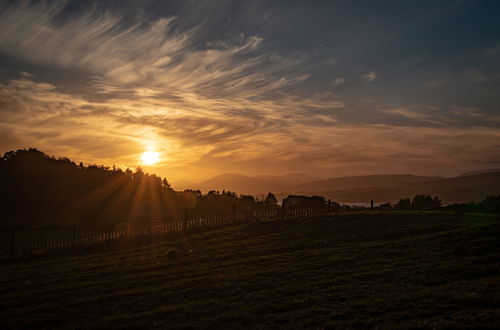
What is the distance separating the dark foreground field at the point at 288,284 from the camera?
15117 millimetres

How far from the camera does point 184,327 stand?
15.3 meters

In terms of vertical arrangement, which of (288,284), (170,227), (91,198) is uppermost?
(91,198)

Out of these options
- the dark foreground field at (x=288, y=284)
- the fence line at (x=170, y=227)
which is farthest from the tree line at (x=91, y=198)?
the dark foreground field at (x=288, y=284)

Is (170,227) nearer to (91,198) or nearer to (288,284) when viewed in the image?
A: (288,284)

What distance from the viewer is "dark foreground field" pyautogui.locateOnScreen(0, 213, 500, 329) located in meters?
15.1

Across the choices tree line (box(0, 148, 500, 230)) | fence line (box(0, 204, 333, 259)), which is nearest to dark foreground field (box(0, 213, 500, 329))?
fence line (box(0, 204, 333, 259))

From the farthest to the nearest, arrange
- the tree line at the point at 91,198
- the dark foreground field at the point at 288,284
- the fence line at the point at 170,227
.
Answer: the tree line at the point at 91,198 < the fence line at the point at 170,227 < the dark foreground field at the point at 288,284

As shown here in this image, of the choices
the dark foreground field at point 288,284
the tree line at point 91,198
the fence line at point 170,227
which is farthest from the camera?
the tree line at point 91,198

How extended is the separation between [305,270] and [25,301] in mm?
16323

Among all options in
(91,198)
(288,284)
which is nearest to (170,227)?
(288,284)

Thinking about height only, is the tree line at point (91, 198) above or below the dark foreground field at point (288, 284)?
above

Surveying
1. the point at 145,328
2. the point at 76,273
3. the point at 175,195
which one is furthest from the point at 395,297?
the point at 175,195

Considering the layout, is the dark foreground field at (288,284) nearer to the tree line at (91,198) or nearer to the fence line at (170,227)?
the fence line at (170,227)

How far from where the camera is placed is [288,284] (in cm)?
2009
